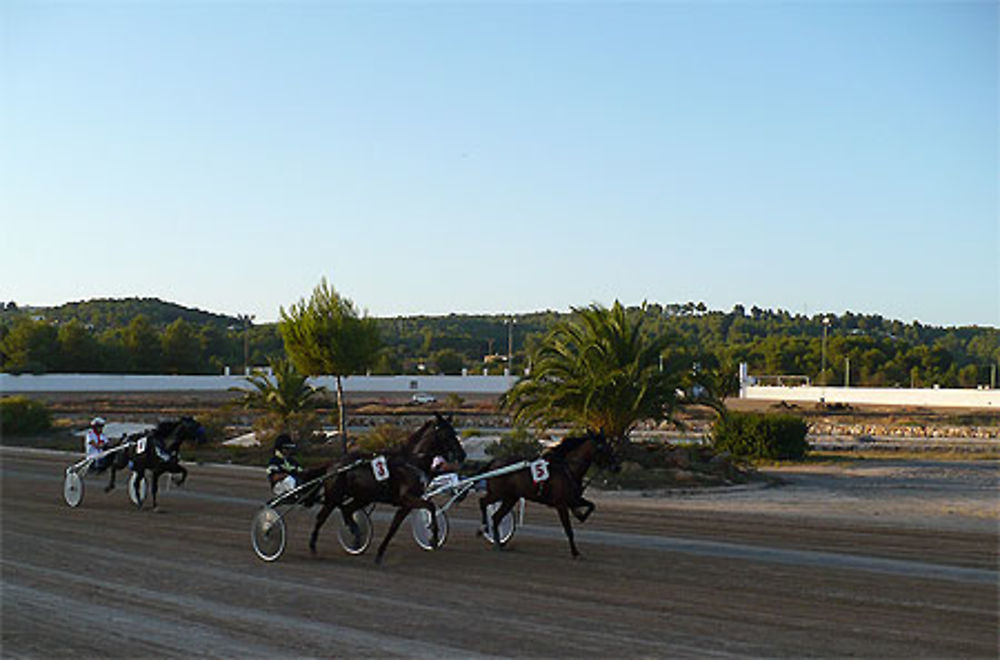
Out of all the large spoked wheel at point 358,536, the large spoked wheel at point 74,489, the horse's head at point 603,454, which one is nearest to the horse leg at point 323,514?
the large spoked wheel at point 358,536

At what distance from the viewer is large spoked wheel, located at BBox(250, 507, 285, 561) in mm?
13961

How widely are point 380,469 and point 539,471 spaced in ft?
7.03

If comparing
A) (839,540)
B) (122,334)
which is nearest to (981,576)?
(839,540)

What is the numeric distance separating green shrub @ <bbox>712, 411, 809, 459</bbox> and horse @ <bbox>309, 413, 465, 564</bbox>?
19.5m

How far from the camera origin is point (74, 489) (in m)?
20.9

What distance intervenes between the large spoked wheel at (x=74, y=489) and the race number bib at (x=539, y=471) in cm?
1079

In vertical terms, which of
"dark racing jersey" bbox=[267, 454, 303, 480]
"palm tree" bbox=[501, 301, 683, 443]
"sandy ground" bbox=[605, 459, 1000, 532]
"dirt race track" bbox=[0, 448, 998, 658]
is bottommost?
"sandy ground" bbox=[605, 459, 1000, 532]

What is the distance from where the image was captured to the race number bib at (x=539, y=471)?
14180mm

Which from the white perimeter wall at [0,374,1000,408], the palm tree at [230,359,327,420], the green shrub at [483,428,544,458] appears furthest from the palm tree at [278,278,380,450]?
the white perimeter wall at [0,374,1000,408]

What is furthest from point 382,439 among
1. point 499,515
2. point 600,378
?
point 499,515

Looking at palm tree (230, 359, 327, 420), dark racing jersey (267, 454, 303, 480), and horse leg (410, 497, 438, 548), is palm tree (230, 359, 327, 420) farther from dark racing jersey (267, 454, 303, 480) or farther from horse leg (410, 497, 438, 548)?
horse leg (410, 497, 438, 548)

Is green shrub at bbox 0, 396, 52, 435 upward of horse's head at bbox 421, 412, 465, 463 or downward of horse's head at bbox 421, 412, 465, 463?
downward

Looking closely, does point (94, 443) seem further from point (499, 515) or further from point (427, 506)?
point (427, 506)

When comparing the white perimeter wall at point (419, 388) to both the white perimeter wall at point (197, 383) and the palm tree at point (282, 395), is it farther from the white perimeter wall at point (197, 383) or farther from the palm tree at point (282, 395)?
the palm tree at point (282, 395)
